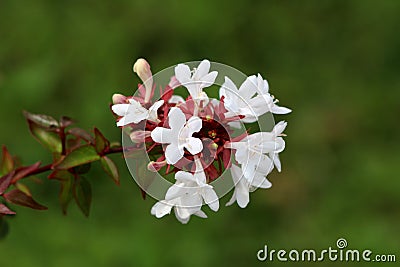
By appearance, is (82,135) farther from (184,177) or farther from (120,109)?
(184,177)

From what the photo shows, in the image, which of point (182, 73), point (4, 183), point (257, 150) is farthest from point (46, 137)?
point (257, 150)

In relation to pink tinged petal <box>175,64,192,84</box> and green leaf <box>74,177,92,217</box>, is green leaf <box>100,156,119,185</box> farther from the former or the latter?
pink tinged petal <box>175,64,192,84</box>

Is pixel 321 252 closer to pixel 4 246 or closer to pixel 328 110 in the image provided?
pixel 328 110

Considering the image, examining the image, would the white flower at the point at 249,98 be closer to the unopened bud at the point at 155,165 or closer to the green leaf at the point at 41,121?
the unopened bud at the point at 155,165

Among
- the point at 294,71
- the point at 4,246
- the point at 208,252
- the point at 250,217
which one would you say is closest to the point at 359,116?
the point at 294,71

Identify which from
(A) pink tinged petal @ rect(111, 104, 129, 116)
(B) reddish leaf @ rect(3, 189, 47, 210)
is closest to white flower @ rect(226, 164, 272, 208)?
(A) pink tinged petal @ rect(111, 104, 129, 116)

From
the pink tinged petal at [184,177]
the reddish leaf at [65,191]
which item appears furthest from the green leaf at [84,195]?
the pink tinged petal at [184,177]

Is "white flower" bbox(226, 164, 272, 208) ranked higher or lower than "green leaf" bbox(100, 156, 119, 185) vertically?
lower
